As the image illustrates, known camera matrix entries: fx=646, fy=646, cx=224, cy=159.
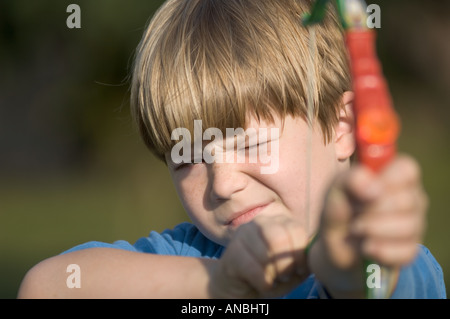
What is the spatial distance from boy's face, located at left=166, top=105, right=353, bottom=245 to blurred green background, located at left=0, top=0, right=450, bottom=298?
3592mm

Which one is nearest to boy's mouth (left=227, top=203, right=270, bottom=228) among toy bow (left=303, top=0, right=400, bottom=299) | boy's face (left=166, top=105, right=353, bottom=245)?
boy's face (left=166, top=105, right=353, bottom=245)

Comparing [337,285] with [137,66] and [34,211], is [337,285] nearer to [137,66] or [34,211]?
[137,66]

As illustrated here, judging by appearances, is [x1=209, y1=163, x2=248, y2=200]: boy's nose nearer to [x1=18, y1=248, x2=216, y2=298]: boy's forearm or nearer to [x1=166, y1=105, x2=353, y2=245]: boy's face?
[x1=166, y1=105, x2=353, y2=245]: boy's face

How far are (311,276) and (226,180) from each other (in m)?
0.20

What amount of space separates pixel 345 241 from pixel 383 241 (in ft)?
0.17

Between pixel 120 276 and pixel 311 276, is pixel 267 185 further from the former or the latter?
pixel 120 276

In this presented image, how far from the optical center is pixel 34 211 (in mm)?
4535

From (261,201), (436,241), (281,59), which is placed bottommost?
(436,241)

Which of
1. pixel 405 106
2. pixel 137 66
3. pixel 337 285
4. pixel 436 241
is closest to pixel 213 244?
pixel 137 66

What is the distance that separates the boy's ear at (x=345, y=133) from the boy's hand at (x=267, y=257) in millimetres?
439

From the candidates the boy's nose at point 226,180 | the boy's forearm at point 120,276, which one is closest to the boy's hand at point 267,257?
the boy's forearm at point 120,276

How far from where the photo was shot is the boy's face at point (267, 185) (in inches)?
39.9

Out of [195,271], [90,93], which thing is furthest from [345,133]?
[90,93]
